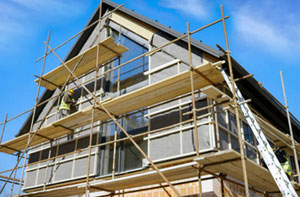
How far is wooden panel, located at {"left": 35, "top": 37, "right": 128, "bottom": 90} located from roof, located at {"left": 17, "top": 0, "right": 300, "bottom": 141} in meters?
1.35

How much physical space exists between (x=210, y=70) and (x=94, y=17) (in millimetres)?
8360

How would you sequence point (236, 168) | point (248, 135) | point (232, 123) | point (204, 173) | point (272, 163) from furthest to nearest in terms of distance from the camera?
point (248, 135), point (232, 123), point (204, 173), point (236, 168), point (272, 163)

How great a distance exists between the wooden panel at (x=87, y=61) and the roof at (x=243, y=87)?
4.44 feet

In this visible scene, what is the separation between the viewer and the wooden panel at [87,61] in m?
12.6

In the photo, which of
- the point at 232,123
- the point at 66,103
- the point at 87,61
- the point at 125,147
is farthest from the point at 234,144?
the point at 66,103

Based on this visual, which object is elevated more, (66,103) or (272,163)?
(66,103)

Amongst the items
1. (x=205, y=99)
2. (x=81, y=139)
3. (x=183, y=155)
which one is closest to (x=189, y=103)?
(x=205, y=99)

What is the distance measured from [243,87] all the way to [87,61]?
6.26 m

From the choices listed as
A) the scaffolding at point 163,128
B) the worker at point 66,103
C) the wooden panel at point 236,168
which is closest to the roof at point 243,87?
the scaffolding at point 163,128

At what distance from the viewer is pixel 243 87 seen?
453 inches

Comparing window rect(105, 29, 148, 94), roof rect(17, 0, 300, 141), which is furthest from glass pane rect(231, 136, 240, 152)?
window rect(105, 29, 148, 94)

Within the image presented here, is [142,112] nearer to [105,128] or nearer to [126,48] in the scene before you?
[105,128]

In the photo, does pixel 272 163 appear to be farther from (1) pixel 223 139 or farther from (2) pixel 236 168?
(1) pixel 223 139

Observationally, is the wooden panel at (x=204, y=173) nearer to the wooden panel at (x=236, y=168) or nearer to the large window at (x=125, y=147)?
the wooden panel at (x=236, y=168)
